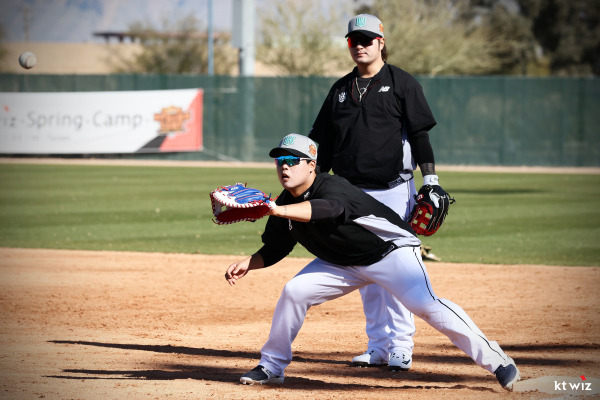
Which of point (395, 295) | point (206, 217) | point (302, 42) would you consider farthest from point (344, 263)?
point (302, 42)

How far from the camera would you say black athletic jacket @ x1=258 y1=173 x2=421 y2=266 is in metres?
4.42

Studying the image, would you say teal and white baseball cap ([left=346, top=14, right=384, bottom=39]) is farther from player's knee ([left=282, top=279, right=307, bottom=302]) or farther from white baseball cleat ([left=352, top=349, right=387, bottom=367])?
white baseball cleat ([left=352, top=349, right=387, bottom=367])

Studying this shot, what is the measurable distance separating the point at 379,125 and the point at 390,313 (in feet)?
3.81

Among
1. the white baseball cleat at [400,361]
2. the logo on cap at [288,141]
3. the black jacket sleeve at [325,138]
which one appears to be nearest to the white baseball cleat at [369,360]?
the white baseball cleat at [400,361]

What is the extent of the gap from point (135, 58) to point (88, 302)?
47.2 metres

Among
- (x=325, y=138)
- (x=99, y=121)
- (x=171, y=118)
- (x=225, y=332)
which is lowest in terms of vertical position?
(x=99, y=121)

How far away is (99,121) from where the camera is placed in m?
26.8

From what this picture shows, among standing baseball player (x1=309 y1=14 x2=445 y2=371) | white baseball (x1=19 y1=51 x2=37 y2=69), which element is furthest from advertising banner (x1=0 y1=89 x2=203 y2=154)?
standing baseball player (x1=309 y1=14 x2=445 y2=371)

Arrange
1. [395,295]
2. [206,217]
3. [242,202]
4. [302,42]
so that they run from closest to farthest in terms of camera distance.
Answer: [242,202] < [395,295] < [206,217] < [302,42]

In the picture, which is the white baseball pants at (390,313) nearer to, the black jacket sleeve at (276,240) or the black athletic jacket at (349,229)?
the black athletic jacket at (349,229)

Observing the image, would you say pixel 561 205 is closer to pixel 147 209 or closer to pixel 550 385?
pixel 147 209

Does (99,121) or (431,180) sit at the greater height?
(431,180)

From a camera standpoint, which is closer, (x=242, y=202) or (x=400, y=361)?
(x=242, y=202)

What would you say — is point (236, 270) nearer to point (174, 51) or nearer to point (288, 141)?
point (288, 141)
